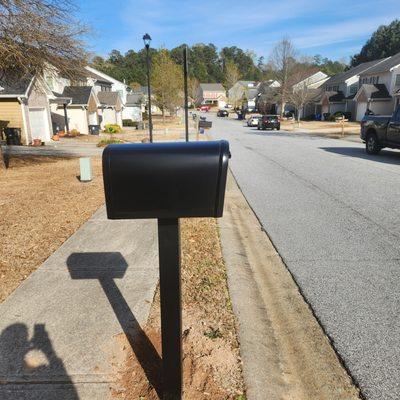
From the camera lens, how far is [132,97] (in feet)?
217

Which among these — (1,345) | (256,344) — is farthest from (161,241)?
(1,345)

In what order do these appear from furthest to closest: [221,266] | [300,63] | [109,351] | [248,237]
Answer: [300,63]
[248,237]
[221,266]
[109,351]

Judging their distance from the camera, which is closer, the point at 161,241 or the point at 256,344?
the point at 161,241

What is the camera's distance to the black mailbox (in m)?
1.92

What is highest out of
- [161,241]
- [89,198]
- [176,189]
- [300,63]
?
[300,63]

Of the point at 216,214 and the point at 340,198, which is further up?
the point at 216,214

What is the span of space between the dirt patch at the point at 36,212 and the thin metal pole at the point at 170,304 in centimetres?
226

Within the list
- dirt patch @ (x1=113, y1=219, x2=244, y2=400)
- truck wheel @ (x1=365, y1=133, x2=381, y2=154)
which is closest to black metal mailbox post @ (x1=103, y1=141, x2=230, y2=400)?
dirt patch @ (x1=113, y1=219, x2=244, y2=400)

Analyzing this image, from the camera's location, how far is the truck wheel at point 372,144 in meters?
14.9

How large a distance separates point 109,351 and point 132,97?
67.3 metres

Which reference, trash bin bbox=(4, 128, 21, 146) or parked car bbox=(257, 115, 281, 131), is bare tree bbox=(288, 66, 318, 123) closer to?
parked car bbox=(257, 115, 281, 131)

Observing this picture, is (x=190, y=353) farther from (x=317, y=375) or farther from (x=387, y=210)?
(x=387, y=210)

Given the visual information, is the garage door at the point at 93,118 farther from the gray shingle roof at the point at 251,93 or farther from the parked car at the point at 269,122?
the gray shingle roof at the point at 251,93

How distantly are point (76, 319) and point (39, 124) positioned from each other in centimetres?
2356
